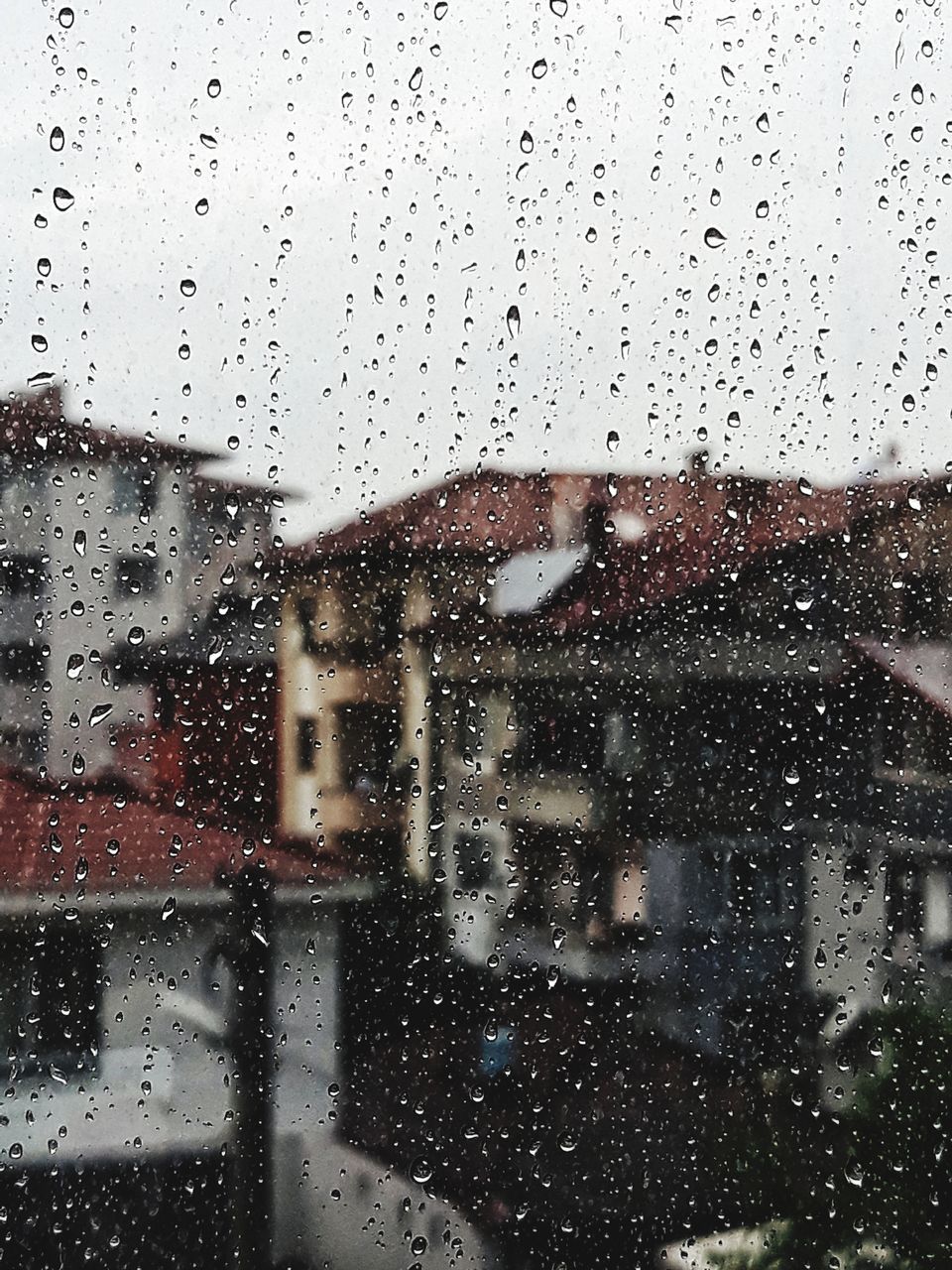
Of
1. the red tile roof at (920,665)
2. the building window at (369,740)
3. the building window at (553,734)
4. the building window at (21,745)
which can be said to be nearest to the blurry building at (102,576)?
the building window at (21,745)

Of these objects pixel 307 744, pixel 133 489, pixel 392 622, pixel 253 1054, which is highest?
pixel 133 489

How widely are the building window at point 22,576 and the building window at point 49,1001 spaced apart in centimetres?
29

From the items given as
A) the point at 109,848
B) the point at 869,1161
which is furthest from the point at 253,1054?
the point at 869,1161

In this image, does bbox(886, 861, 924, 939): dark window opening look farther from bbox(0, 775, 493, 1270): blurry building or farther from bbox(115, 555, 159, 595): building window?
bbox(115, 555, 159, 595): building window

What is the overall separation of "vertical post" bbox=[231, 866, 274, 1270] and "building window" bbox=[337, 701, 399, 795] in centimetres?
13

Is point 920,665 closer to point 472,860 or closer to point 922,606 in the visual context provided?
point 922,606

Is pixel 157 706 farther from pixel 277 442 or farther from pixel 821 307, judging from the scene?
pixel 821 307

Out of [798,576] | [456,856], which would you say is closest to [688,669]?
[798,576]

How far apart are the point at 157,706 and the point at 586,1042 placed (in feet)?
1.66

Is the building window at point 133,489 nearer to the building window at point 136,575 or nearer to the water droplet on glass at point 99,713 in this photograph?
the building window at point 136,575

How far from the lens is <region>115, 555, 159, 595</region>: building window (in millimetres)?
853

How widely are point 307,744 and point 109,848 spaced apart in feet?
0.63

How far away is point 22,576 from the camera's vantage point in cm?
84

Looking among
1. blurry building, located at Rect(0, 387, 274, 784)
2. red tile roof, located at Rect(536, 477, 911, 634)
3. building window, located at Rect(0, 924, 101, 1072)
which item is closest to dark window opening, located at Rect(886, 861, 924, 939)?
red tile roof, located at Rect(536, 477, 911, 634)
